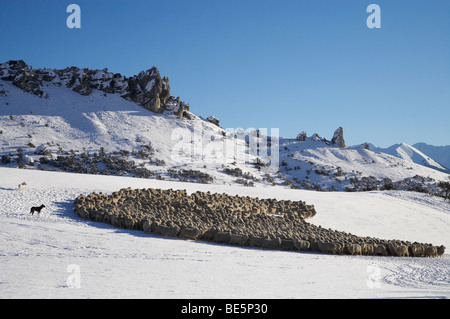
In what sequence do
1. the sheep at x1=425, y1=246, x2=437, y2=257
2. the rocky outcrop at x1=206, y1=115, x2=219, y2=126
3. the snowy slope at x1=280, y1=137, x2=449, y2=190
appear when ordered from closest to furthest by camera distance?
the sheep at x1=425, y1=246, x2=437, y2=257 < the snowy slope at x1=280, y1=137, x2=449, y2=190 < the rocky outcrop at x1=206, y1=115, x2=219, y2=126

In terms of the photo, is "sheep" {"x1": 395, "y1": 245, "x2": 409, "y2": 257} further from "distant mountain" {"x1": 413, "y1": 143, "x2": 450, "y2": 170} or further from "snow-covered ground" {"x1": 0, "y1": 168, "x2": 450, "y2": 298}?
"distant mountain" {"x1": 413, "y1": 143, "x2": 450, "y2": 170}

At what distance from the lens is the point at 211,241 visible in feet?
33.9

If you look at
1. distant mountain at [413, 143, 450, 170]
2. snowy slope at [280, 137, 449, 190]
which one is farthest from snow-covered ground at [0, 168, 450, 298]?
distant mountain at [413, 143, 450, 170]

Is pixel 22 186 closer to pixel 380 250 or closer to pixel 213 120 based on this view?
pixel 380 250

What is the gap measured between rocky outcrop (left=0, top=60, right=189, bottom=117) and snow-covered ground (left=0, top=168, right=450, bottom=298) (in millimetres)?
33461

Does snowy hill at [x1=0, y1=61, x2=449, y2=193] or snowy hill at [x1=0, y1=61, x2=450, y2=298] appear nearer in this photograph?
snowy hill at [x1=0, y1=61, x2=450, y2=298]

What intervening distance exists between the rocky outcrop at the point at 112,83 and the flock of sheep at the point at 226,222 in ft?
107

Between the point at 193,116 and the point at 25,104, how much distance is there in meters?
19.4

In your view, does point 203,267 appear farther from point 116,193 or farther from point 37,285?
point 116,193

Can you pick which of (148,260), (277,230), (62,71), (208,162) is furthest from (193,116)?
(148,260)

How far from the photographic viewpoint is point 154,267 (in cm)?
689

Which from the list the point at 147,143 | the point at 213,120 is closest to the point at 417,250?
the point at 147,143

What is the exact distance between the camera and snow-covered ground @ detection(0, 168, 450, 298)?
5496 mm

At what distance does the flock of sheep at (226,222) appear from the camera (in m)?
10.2
